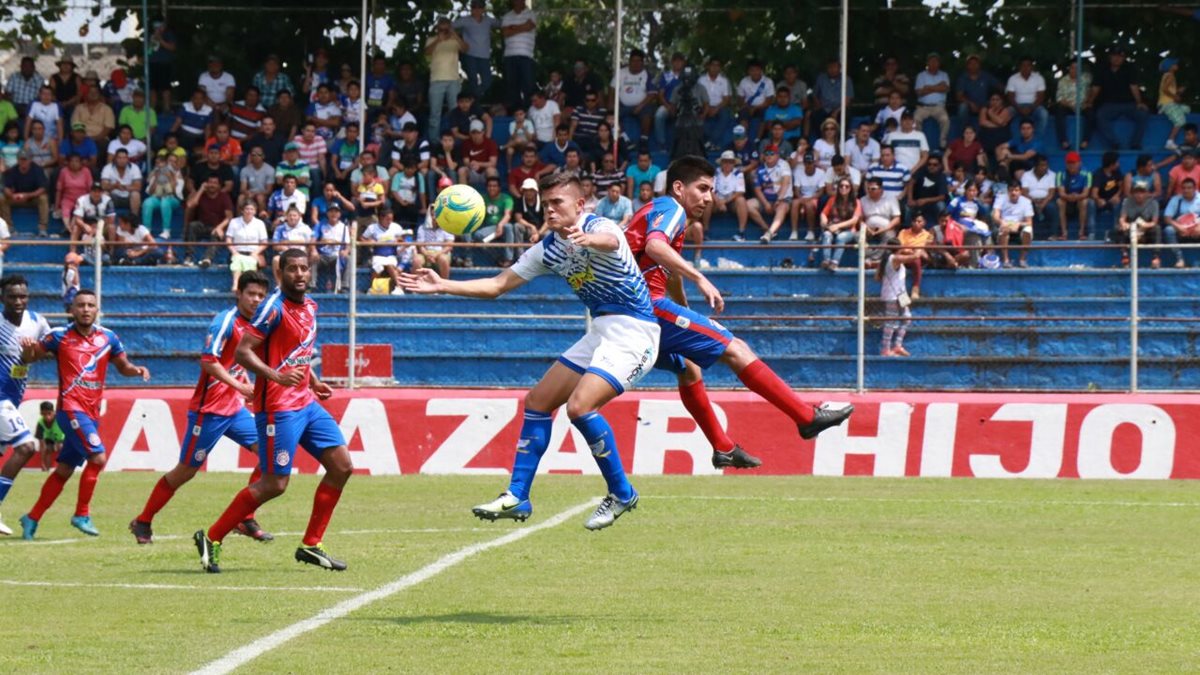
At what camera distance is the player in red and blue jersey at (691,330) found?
10.8 m

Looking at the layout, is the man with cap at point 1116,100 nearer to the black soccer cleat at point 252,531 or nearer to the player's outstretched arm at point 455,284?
the black soccer cleat at point 252,531

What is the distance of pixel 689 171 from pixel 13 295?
23.4 ft

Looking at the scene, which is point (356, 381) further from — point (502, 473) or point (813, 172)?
point (813, 172)

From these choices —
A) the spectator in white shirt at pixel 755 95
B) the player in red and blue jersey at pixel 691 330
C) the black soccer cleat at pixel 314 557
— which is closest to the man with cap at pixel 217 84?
the spectator in white shirt at pixel 755 95

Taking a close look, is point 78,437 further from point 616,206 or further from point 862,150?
point 862,150

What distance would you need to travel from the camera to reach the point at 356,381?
21.9 metres

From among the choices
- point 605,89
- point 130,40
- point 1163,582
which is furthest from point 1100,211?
point 130,40

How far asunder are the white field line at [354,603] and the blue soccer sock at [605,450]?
63.2 inches

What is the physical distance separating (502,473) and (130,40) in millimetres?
12593

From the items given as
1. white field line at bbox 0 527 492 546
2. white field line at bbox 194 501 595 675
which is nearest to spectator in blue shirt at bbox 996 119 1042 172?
white field line at bbox 194 501 595 675

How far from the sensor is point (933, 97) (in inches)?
1048

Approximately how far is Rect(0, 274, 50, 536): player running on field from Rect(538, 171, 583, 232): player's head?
7105 millimetres

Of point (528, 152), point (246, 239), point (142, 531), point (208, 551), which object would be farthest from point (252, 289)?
point (528, 152)

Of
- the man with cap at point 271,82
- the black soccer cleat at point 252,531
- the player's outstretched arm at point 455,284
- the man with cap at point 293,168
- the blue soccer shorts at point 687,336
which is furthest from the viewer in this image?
the man with cap at point 271,82
